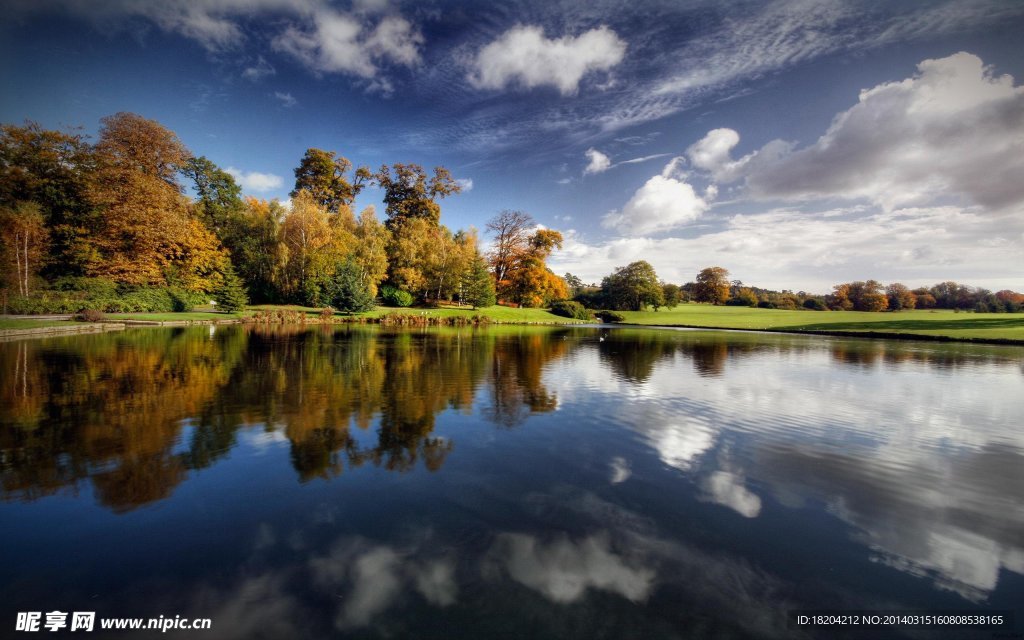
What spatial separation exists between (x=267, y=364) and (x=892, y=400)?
2168 cm

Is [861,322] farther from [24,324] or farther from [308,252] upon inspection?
[24,324]

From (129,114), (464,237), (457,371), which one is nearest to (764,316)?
(464,237)

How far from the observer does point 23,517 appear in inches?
189

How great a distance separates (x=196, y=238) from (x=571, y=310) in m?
49.0

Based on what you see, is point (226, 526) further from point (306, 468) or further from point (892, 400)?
point (892, 400)

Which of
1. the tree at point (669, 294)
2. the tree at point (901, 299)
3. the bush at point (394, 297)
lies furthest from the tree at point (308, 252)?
the tree at point (901, 299)

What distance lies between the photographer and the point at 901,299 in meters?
74.6

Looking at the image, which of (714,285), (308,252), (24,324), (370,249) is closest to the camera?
(24,324)

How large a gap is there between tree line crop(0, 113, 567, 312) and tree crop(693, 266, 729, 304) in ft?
155

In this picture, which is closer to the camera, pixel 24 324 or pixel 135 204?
pixel 24 324

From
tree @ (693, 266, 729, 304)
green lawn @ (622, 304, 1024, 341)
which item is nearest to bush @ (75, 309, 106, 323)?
green lawn @ (622, 304, 1024, 341)

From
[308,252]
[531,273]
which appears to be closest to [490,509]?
[308,252]

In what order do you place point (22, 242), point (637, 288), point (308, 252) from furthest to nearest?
point (637, 288) < point (308, 252) < point (22, 242)

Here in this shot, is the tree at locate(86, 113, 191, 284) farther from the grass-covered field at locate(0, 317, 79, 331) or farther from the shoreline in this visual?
the grass-covered field at locate(0, 317, 79, 331)
